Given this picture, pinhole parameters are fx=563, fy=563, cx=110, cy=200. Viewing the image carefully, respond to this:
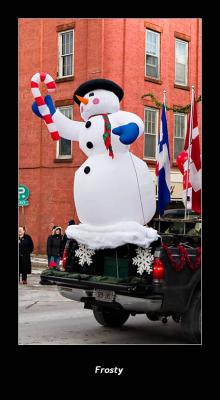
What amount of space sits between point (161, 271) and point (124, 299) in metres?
0.55

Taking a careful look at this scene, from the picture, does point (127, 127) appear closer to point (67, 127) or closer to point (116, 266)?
point (67, 127)

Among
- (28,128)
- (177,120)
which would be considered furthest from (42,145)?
(177,120)

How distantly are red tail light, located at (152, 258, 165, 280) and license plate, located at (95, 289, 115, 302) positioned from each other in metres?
0.58

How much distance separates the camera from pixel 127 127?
23.3 ft

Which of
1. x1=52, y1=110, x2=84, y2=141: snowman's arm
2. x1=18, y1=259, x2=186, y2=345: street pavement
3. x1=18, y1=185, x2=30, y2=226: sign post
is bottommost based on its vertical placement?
x1=18, y1=259, x2=186, y2=345: street pavement

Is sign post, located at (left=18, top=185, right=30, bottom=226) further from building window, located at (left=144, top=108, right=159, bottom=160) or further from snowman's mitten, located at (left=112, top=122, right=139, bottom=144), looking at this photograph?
snowman's mitten, located at (left=112, top=122, right=139, bottom=144)

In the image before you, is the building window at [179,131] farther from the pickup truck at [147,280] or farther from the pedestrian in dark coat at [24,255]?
the pickup truck at [147,280]

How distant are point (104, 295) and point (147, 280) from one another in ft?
2.03

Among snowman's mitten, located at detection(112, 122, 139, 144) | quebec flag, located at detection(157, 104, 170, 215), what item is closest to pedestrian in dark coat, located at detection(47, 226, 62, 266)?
quebec flag, located at detection(157, 104, 170, 215)

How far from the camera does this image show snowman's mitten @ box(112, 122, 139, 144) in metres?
7.00

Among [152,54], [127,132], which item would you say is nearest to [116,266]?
[127,132]

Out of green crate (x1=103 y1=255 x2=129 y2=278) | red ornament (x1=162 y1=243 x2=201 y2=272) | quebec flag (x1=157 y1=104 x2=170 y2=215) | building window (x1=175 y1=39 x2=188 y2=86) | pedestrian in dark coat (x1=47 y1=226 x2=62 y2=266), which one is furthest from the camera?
building window (x1=175 y1=39 x2=188 y2=86)
